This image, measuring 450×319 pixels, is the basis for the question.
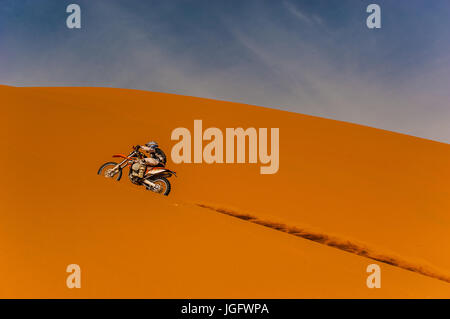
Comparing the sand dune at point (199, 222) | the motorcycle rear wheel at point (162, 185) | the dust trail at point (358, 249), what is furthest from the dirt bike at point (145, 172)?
the dust trail at point (358, 249)

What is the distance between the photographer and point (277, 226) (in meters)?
8.54

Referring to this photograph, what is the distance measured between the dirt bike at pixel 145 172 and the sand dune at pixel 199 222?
488mm

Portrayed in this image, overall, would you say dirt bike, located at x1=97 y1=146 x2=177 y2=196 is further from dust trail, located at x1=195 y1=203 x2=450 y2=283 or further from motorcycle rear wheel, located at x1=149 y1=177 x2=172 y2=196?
dust trail, located at x1=195 y1=203 x2=450 y2=283

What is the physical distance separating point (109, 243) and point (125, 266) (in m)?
0.60

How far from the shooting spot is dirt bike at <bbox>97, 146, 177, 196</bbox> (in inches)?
326

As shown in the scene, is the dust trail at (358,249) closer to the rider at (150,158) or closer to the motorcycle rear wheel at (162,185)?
the motorcycle rear wheel at (162,185)

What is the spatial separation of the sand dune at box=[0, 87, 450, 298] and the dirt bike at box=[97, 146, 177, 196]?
49 cm

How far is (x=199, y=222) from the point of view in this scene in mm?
6773

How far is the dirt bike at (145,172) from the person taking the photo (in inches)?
326

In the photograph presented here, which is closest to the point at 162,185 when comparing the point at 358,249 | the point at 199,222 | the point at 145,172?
A: the point at 145,172

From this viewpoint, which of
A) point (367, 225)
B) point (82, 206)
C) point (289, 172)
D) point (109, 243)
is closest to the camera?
point (109, 243)

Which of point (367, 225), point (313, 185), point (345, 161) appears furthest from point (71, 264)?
point (345, 161)

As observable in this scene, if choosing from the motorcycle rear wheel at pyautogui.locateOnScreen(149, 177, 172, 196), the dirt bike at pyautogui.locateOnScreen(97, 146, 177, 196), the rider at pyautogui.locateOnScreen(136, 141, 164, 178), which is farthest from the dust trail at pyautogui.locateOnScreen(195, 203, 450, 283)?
the rider at pyautogui.locateOnScreen(136, 141, 164, 178)

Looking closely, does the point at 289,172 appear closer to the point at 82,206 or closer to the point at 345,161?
the point at 345,161
